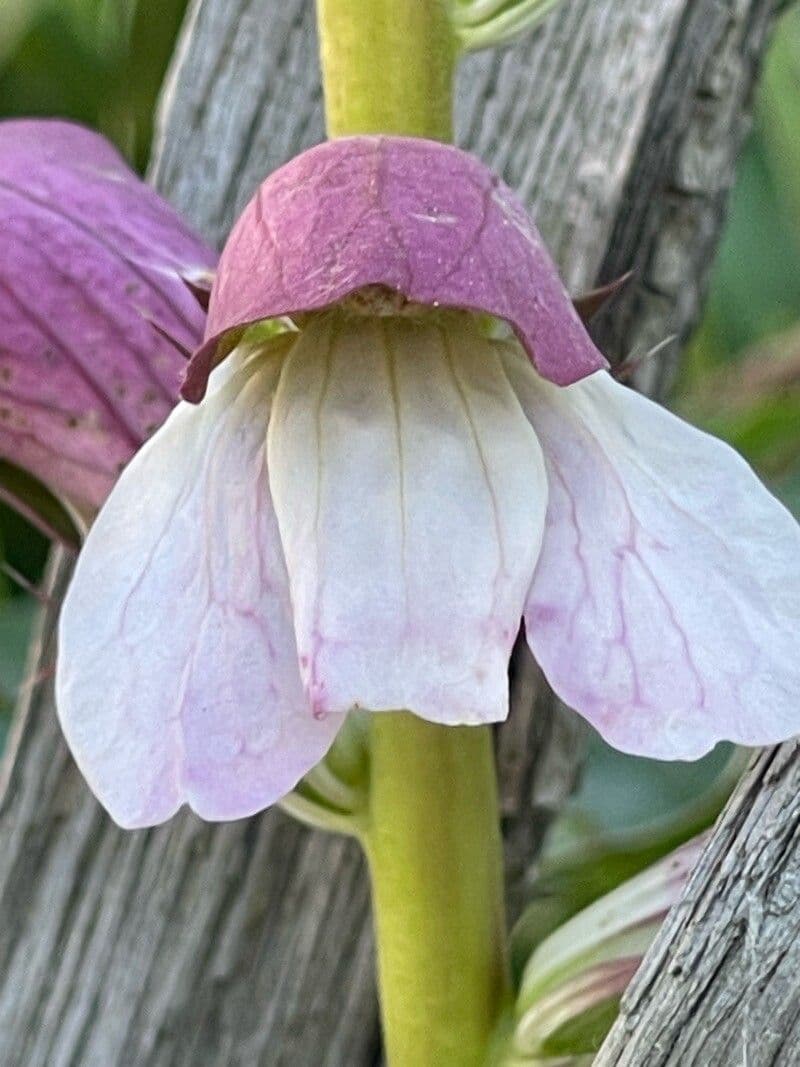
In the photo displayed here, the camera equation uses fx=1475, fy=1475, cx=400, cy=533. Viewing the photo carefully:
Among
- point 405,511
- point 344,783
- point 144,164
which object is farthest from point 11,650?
point 405,511

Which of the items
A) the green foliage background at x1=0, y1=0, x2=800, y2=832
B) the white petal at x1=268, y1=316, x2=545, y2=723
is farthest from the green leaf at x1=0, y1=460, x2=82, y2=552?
the green foliage background at x1=0, y1=0, x2=800, y2=832

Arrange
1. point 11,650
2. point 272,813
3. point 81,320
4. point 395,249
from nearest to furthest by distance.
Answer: point 395,249 → point 81,320 → point 272,813 → point 11,650

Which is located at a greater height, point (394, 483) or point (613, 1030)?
point (394, 483)

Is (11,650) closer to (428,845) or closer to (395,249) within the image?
(428,845)

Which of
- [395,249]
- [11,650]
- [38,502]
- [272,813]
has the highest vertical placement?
[395,249]

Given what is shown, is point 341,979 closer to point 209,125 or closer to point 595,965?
point 595,965

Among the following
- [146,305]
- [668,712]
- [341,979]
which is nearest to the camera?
[668,712]

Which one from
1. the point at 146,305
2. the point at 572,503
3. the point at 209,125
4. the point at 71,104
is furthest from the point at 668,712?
the point at 71,104
